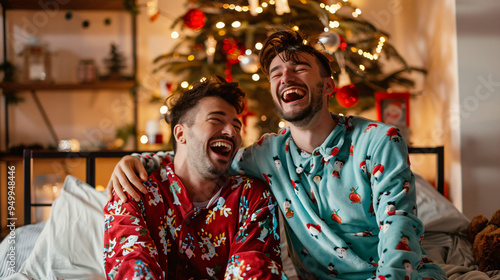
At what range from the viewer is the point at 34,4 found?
4.04m

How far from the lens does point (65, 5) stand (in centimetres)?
404

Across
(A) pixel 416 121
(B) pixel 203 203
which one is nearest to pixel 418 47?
(A) pixel 416 121

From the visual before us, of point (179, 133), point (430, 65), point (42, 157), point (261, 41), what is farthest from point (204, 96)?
point (430, 65)

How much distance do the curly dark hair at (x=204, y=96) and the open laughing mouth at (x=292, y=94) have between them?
184 millimetres

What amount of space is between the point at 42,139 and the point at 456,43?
337cm

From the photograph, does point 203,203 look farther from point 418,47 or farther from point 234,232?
point 418,47

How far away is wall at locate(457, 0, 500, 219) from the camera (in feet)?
8.34

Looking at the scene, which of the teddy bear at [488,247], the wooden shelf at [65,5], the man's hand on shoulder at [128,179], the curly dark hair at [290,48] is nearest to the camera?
the man's hand on shoulder at [128,179]

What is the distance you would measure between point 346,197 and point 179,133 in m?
0.63

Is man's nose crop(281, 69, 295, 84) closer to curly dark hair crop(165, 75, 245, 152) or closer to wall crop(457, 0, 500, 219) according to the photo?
curly dark hair crop(165, 75, 245, 152)

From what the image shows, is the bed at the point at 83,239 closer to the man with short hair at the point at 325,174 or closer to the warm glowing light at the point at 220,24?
the man with short hair at the point at 325,174

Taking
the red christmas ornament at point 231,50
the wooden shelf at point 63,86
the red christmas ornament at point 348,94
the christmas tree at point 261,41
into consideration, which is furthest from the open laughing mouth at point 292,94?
the wooden shelf at point 63,86

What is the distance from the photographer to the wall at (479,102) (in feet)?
8.34

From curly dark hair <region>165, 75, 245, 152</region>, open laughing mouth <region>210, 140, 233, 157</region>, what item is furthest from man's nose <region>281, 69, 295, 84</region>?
open laughing mouth <region>210, 140, 233, 157</region>
